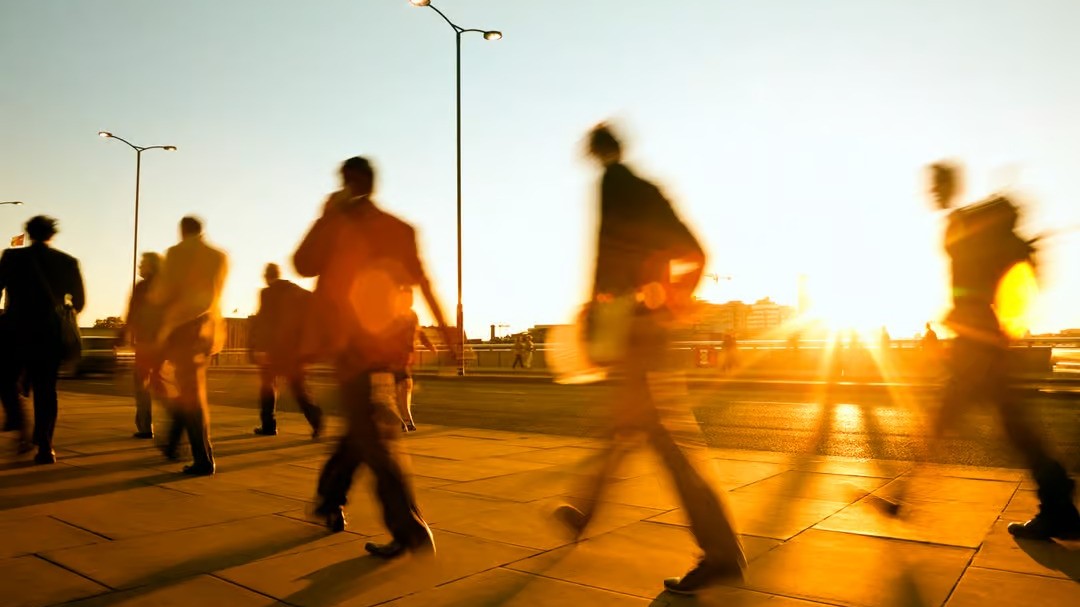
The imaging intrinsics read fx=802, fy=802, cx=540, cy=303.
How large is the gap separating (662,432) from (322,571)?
5.19 ft

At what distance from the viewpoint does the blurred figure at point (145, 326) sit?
6523 millimetres

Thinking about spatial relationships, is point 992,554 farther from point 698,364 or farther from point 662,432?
point 698,364

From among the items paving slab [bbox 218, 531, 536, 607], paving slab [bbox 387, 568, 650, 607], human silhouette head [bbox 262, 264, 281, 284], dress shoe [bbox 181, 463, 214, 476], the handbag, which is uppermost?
human silhouette head [bbox 262, 264, 281, 284]

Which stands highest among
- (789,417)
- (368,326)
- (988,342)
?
(368,326)

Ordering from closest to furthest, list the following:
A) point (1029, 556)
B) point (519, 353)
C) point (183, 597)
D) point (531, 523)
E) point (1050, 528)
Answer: point (183, 597) < point (1029, 556) < point (1050, 528) < point (531, 523) < point (519, 353)

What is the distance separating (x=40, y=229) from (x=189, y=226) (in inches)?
54.5

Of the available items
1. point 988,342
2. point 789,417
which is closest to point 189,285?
point 988,342

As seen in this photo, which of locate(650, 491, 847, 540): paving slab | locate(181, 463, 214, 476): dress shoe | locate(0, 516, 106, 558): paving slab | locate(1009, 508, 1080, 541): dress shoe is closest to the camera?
locate(0, 516, 106, 558): paving slab

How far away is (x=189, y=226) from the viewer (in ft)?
19.5

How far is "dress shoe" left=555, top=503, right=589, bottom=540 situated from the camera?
3.63 meters

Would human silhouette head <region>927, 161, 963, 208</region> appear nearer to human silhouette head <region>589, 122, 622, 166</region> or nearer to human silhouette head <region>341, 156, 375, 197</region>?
human silhouette head <region>589, 122, 622, 166</region>

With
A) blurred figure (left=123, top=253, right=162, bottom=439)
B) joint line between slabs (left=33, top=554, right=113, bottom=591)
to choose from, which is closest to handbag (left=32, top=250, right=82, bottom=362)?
blurred figure (left=123, top=253, right=162, bottom=439)

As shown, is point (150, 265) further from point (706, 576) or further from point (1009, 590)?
point (1009, 590)

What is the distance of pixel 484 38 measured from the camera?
87.8ft
